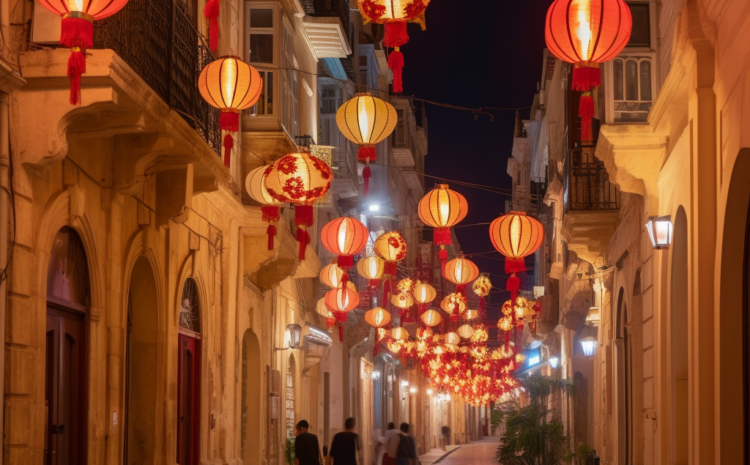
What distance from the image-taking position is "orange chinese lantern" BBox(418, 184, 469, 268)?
55.2 ft

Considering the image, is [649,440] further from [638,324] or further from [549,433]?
[549,433]

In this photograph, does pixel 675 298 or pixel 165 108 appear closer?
pixel 165 108

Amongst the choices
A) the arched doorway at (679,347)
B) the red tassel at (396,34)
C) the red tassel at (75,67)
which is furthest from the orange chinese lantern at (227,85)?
the arched doorway at (679,347)

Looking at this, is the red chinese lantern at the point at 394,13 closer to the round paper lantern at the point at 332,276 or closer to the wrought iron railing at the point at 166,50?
the wrought iron railing at the point at 166,50

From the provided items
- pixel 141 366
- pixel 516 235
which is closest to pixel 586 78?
pixel 141 366

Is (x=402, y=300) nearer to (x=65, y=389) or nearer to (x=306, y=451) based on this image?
(x=306, y=451)

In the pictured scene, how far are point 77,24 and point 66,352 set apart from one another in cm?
376

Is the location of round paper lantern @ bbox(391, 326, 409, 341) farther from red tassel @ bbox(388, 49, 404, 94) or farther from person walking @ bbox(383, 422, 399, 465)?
red tassel @ bbox(388, 49, 404, 94)

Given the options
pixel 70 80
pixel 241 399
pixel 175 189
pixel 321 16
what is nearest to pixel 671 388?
pixel 175 189

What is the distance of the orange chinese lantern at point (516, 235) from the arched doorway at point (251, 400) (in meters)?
5.23

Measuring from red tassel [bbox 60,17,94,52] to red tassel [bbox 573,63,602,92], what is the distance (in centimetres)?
406

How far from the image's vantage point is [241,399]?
63.2 feet

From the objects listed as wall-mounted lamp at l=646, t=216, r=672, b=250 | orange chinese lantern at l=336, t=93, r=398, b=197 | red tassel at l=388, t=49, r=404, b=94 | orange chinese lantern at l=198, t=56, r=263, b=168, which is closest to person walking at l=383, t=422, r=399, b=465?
orange chinese lantern at l=336, t=93, r=398, b=197

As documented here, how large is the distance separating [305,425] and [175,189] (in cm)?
511
